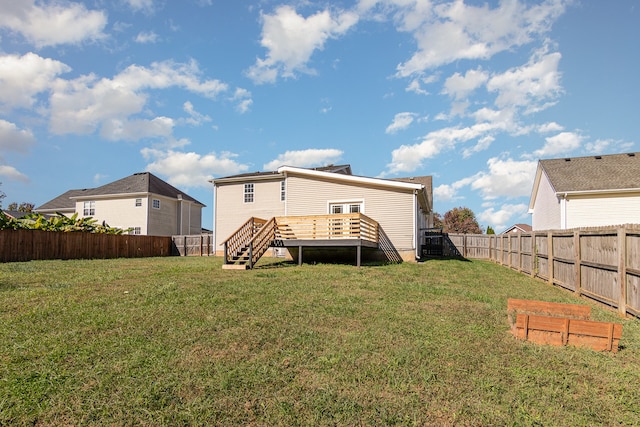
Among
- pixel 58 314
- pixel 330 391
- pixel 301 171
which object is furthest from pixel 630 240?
pixel 301 171

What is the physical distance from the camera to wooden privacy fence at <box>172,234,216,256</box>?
82.3 feet

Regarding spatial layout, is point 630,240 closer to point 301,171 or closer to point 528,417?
point 528,417

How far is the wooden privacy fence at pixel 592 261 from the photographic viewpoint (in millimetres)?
6477

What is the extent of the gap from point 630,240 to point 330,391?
21.2 ft

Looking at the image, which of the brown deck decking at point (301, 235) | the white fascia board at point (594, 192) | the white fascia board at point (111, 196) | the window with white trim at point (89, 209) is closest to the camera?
the brown deck decking at point (301, 235)

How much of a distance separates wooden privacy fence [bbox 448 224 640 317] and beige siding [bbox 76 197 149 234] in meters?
25.9

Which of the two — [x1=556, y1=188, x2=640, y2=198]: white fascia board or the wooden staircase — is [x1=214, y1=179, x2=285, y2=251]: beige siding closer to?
the wooden staircase

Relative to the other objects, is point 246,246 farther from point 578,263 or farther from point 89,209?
point 89,209

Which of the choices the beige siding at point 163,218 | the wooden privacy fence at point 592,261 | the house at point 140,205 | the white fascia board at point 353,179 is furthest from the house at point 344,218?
the house at point 140,205

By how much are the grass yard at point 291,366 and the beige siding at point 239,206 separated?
14.3 metres

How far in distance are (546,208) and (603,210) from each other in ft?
11.9

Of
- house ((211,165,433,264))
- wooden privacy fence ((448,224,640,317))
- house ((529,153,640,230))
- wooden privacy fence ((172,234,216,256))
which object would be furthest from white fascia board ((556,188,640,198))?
wooden privacy fence ((172,234,216,256))

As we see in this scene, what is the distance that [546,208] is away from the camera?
2186 centimetres

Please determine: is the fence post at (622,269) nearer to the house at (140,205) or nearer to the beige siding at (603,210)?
the beige siding at (603,210)
